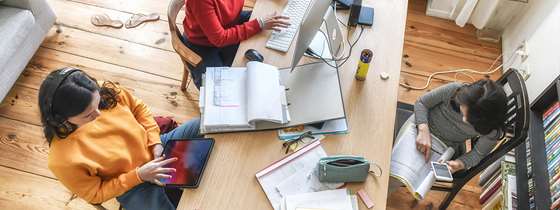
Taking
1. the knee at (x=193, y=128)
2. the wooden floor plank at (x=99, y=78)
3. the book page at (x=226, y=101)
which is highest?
the book page at (x=226, y=101)

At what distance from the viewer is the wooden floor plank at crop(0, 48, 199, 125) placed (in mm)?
2355

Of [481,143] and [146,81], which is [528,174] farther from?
[146,81]

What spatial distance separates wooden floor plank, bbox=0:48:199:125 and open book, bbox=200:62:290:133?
36.1 inches

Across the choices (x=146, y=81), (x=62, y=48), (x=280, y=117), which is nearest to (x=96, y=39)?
(x=62, y=48)

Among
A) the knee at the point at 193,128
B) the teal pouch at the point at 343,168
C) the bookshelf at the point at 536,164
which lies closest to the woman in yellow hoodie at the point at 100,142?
the knee at the point at 193,128

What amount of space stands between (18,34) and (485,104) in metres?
2.38

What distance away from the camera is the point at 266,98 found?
56.6 inches

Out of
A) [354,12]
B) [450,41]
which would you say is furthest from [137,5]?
[450,41]

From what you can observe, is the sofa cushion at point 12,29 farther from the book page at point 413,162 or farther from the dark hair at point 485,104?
the dark hair at point 485,104

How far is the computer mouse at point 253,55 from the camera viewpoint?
1603mm

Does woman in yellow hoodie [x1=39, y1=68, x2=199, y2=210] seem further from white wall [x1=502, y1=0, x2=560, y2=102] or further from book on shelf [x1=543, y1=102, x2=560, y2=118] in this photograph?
white wall [x1=502, y1=0, x2=560, y2=102]

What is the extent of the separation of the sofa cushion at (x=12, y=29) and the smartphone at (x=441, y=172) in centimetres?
221

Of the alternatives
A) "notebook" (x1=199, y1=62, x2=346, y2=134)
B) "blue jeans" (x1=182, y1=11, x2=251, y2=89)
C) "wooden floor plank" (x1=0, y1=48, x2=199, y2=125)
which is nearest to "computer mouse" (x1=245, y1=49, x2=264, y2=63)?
"notebook" (x1=199, y1=62, x2=346, y2=134)

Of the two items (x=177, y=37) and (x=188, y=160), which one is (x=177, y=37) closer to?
(x=177, y=37)
